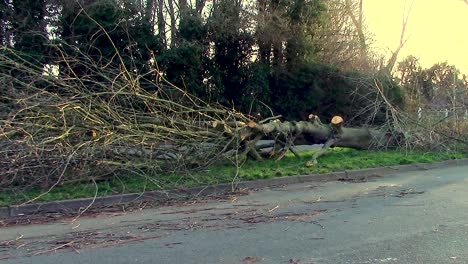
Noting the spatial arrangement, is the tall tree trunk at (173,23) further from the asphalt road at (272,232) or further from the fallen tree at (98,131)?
the asphalt road at (272,232)

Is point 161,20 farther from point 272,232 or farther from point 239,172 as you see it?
point 272,232

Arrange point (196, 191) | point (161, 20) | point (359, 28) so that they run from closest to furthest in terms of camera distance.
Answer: point (196, 191) < point (161, 20) < point (359, 28)

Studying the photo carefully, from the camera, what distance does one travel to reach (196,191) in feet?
34.2

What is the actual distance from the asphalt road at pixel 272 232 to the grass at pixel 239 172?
4.26 ft

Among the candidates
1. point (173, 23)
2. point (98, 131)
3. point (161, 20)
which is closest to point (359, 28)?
point (173, 23)

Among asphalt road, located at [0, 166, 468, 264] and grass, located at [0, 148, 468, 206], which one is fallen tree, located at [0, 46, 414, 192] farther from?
asphalt road, located at [0, 166, 468, 264]

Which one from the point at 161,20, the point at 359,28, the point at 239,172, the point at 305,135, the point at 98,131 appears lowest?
the point at 239,172

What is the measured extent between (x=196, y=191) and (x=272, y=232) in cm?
389

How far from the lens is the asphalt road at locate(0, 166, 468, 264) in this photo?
5629 millimetres

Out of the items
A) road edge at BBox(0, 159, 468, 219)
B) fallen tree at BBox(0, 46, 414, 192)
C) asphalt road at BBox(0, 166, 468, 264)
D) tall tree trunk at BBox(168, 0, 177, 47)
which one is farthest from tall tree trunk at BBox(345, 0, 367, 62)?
asphalt road at BBox(0, 166, 468, 264)

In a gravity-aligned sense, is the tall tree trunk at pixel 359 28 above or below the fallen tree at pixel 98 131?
above

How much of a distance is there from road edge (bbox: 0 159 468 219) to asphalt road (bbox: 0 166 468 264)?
81 centimetres

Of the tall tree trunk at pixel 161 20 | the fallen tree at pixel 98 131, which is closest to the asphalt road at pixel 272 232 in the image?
the fallen tree at pixel 98 131

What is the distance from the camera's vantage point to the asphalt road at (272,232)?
563cm
